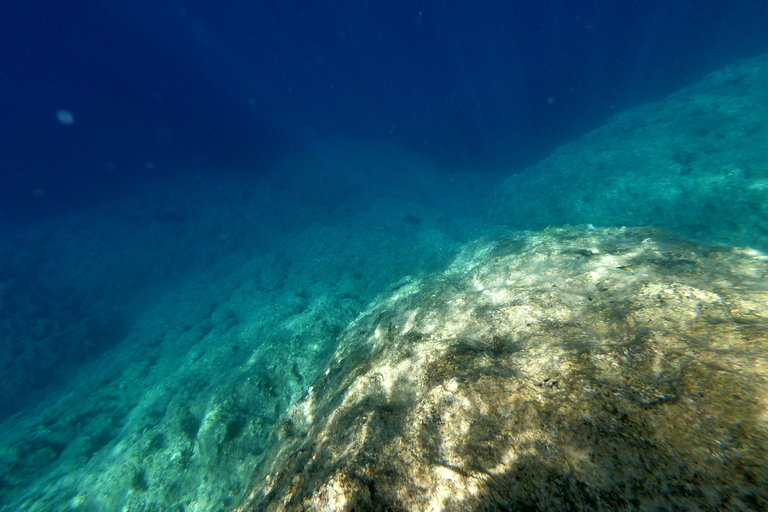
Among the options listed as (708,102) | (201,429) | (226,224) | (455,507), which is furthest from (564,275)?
(226,224)

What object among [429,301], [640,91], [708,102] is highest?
[640,91]

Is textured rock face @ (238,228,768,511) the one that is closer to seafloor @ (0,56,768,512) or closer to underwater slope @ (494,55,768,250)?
seafloor @ (0,56,768,512)

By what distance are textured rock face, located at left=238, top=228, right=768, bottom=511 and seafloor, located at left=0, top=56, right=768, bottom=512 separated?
0.01 m

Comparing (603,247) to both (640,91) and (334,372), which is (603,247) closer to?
(334,372)

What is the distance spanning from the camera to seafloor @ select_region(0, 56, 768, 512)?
1.50 metres

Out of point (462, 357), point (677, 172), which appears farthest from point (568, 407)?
point (677, 172)

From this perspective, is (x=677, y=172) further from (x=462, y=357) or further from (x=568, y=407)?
(x=568, y=407)

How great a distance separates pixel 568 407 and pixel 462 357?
935mm

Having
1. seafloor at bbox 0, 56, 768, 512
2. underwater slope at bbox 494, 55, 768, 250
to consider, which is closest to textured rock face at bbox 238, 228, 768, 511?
seafloor at bbox 0, 56, 768, 512

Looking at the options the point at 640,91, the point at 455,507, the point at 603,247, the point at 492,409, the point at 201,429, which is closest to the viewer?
the point at 455,507

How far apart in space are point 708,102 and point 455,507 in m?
17.9

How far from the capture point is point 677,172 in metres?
9.81

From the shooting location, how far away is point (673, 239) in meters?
4.20

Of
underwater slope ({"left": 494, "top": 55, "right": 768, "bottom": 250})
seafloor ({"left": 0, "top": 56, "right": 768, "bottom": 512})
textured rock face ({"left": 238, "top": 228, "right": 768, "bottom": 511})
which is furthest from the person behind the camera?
underwater slope ({"left": 494, "top": 55, "right": 768, "bottom": 250})
